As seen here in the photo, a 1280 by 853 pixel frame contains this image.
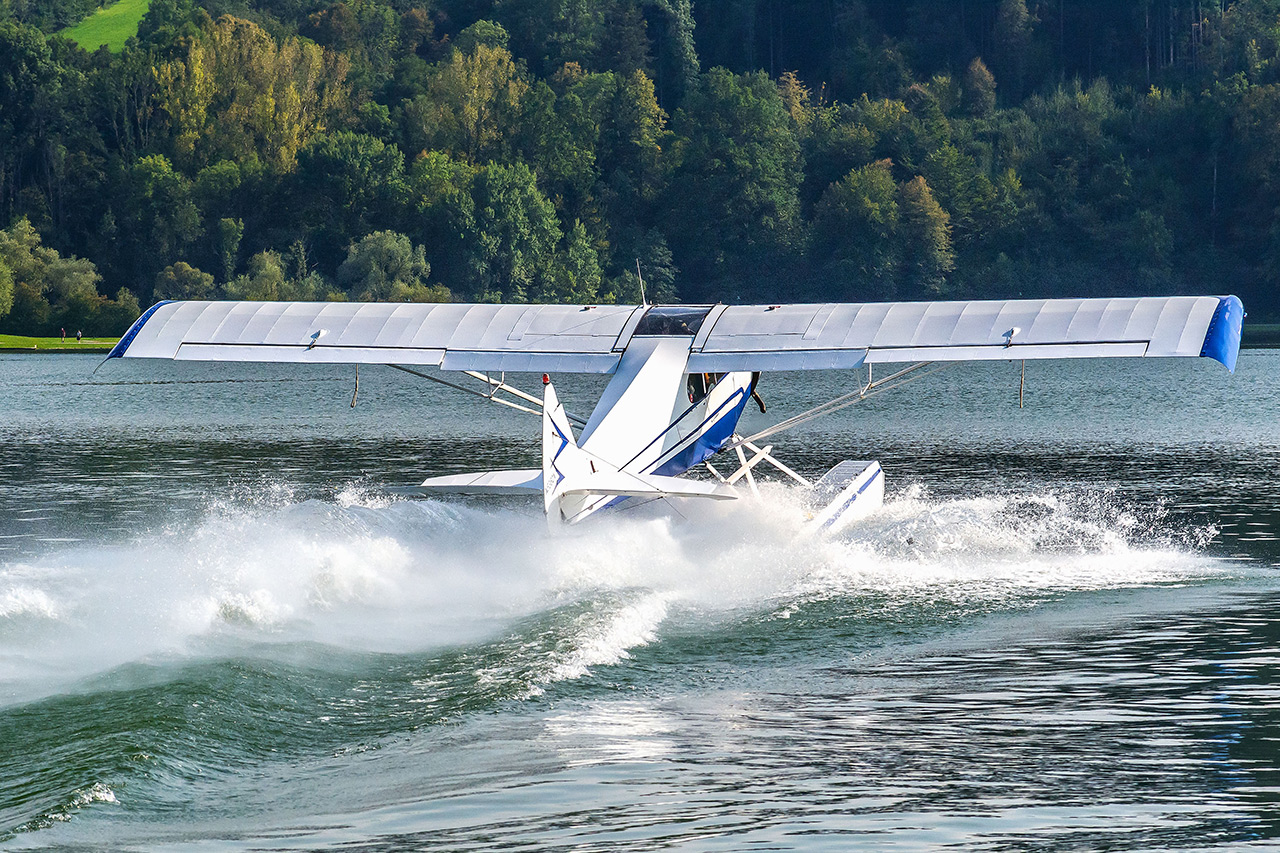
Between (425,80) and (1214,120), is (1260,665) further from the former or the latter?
(425,80)

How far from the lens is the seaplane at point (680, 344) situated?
39.1ft

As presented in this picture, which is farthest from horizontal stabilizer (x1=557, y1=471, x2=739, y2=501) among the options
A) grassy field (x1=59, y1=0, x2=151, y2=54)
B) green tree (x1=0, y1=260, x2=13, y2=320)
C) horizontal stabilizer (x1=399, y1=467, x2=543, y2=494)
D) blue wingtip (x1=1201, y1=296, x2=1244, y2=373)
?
grassy field (x1=59, y1=0, x2=151, y2=54)

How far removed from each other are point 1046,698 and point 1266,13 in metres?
89.3

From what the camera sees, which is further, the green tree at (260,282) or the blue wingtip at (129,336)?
the green tree at (260,282)

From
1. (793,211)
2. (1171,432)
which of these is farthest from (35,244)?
(1171,432)

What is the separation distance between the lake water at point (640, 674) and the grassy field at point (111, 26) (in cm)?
10682

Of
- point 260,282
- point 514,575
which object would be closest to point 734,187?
point 260,282

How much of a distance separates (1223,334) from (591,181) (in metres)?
72.3

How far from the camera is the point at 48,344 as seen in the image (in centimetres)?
5800

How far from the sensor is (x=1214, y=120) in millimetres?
78125

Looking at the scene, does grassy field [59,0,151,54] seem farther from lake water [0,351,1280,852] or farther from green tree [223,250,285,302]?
lake water [0,351,1280,852]

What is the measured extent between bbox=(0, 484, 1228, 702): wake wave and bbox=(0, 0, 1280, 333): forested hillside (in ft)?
170

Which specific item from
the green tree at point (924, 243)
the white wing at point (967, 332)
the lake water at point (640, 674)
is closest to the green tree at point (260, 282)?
the green tree at point (924, 243)

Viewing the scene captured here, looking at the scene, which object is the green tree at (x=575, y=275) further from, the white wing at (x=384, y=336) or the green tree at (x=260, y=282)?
the white wing at (x=384, y=336)
